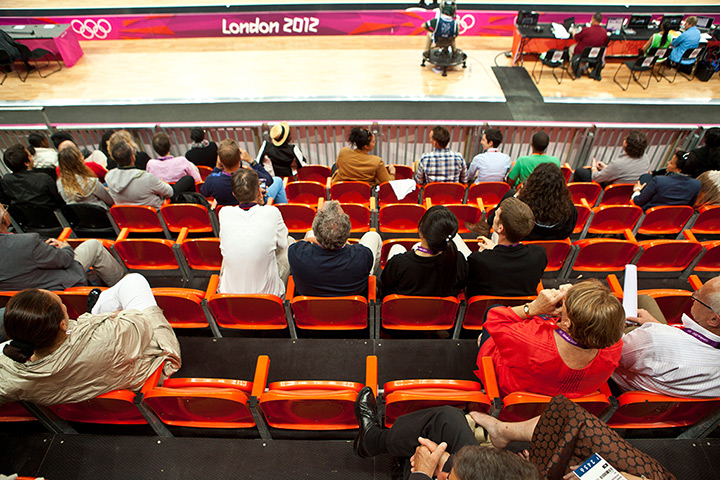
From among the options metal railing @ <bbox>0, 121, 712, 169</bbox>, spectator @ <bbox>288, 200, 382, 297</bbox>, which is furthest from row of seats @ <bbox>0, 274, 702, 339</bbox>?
metal railing @ <bbox>0, 121, 712, 169</bbox>

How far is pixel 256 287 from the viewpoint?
2.74 m

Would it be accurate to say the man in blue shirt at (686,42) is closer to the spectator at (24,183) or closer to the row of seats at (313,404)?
the row of seats at (313,404)

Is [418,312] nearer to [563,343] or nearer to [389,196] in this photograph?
[563,343]

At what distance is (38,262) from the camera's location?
2.68 metres

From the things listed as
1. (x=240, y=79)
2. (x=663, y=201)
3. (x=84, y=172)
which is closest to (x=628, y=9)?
(x=663, y=201)

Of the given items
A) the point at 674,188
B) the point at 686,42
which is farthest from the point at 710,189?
the point at 686,42

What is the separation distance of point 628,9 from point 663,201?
7.99 meters

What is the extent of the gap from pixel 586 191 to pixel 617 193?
347mm

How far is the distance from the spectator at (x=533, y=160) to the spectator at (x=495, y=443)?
2.83m

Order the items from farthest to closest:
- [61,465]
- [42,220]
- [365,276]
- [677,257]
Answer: [42,220] → [677,257] → [365,276] → [61,465]

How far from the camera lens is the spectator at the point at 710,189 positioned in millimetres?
3469

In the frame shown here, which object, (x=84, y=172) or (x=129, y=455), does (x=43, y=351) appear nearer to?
(x=129, y=455)

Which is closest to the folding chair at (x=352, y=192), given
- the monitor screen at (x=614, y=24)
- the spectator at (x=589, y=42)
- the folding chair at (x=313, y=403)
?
the folding chair at (x=313, y=403)

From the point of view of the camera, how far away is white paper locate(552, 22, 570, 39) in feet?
25.5
